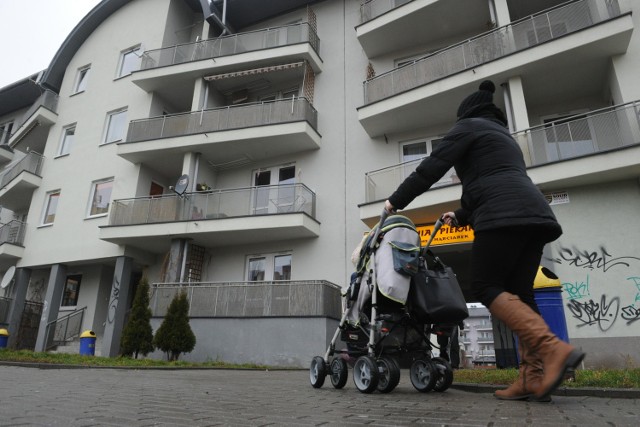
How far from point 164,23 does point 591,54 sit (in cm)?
1746

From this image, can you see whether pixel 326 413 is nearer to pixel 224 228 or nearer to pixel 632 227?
pixel 632 227

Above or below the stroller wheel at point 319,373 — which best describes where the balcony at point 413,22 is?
above

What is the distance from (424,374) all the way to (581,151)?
10007 millimetres

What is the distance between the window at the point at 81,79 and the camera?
22625 millimetres

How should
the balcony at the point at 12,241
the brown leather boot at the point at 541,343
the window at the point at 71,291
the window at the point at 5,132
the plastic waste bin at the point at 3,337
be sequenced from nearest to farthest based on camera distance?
the brown leather boot at the point at 541,343 → the plastic waste bin at the point at 3,337 → the window at the point at 71,291 → the balcony at the point at 12,241 → the window at the point at 5,132

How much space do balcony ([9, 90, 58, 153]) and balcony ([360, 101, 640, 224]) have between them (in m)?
19.8

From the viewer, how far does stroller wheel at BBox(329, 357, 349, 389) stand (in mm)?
4492

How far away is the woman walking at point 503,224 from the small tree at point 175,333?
32.2ft

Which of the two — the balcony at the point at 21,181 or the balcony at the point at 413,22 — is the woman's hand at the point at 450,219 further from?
the balcony at the point at 21,181

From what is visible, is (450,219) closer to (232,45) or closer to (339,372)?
(339,372)

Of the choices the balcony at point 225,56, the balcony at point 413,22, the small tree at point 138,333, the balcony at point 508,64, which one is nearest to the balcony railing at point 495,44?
the balcony at point 508,64

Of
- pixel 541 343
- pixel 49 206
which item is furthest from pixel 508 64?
pixel 49 206

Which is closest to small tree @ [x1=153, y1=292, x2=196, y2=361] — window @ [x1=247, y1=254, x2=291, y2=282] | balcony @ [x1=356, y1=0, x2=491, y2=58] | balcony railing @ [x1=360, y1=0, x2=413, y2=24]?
window @ [x1=247, y1=254, x2=291, y2=282]

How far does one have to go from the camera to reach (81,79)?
23.2 m
